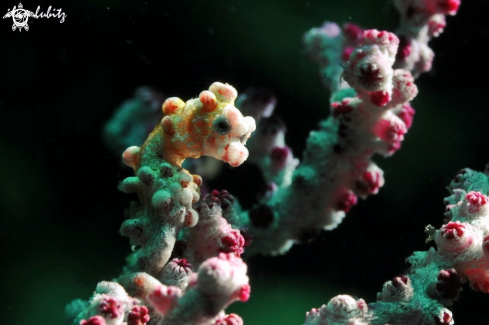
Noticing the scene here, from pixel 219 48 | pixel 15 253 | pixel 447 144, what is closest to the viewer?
pixel 15 253

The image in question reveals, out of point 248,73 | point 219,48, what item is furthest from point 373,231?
point 219,48

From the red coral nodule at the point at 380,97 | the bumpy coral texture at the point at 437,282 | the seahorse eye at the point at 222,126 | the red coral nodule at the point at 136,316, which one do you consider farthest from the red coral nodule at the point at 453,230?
the red coral nodule at the point at 136,316

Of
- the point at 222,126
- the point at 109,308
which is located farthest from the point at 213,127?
the point at 109,308

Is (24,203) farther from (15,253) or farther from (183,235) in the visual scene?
(183,235)

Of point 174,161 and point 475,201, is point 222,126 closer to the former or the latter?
point 174,161

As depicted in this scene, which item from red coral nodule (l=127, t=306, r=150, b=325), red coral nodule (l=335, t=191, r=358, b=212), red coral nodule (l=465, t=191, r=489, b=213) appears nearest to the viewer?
red coral nodule (l=127, t=306, r=150, b=325)

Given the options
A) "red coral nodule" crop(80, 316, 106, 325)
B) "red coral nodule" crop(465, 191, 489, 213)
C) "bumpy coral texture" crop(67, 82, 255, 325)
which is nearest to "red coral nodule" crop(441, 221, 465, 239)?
"red coral nodule" crop(465, 191, 489, 213)

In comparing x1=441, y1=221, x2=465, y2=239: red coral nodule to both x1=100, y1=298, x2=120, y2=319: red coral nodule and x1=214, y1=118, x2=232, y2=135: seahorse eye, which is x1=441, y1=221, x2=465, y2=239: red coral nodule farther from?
x1=100, y1=298, x2=120, y2=319: red coral nodule
